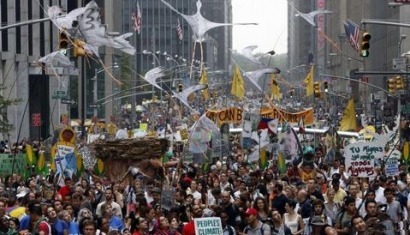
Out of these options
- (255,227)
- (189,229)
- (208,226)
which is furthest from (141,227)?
(255,227)

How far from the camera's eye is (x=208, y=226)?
1477cm

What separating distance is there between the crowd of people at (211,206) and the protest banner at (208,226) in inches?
18.3

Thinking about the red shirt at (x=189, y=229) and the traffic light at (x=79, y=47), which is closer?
the red shirt at (x=189, y=229)

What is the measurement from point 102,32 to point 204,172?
333 cm

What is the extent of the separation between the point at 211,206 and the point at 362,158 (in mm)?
4603

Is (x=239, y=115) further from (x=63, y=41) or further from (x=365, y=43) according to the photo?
(x=63, y=41)

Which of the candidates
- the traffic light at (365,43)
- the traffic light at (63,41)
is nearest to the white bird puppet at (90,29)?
the traffic light at (63,41)

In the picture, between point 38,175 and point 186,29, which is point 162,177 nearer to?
point 38,175

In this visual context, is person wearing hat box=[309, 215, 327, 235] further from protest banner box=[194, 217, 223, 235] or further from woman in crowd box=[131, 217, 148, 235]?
woman in crowd box=[131, 217, 148, 235]

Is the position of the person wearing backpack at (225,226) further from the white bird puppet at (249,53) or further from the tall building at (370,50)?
the tall building at (370,50)

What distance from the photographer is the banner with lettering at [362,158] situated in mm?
21156

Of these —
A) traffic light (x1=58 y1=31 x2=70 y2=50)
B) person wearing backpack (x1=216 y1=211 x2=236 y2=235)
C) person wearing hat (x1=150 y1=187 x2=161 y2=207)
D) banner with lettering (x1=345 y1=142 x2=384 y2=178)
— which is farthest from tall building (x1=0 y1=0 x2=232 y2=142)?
person wearing backpack (x1=216 y1=211 x2=236 y2=235)

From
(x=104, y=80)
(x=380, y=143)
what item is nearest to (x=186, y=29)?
(x=104, y=80)

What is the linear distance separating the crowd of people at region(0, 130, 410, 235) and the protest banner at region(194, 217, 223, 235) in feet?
1.53
